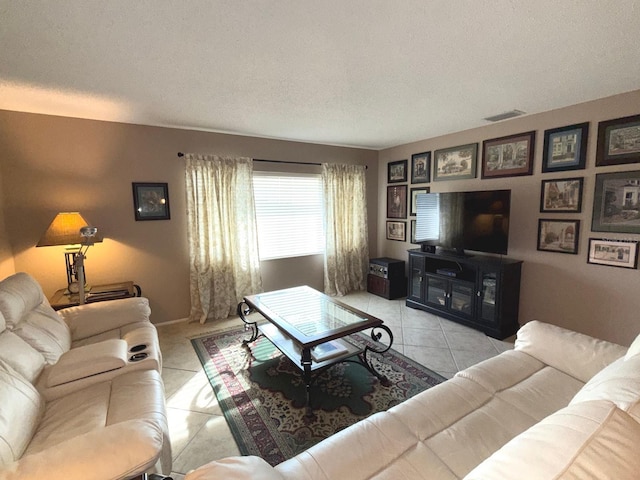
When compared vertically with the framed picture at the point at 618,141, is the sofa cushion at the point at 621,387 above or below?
below

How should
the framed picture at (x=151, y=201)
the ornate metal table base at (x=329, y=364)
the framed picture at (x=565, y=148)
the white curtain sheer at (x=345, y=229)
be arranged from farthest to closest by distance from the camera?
the white curtain sheer at (x=345, y=229) < the framed picture at (x=151, y=201) < the framed picture at (x=565, y=148) < the ornate metal table base at (x=329, y=364)

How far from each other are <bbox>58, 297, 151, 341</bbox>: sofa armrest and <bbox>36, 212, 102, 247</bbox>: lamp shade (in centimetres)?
67

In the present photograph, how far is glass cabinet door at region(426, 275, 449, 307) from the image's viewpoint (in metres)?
3.70

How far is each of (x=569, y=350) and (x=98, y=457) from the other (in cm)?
237

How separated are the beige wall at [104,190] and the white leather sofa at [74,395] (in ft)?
3.66

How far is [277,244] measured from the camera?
434 cm

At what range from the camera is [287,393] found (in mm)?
2285

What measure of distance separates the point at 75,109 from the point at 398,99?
3.07 metres

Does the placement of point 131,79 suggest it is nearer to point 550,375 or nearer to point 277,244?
point 277,244

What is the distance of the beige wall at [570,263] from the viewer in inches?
103

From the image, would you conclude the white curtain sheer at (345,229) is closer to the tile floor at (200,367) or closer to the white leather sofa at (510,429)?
the tile floor at (200,367)

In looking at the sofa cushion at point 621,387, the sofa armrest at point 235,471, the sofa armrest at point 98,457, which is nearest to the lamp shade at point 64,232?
the sofa armrest at point 98,457

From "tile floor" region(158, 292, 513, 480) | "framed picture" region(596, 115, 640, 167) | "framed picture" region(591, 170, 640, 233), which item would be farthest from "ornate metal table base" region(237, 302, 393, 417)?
"framed picture" region(596, 115, 640, 167)

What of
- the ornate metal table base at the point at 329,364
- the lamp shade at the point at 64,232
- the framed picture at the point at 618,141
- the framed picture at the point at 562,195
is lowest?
the ornate metal table base at the point at 329,364
